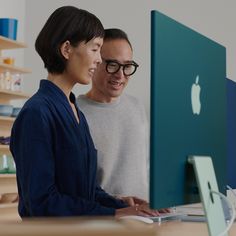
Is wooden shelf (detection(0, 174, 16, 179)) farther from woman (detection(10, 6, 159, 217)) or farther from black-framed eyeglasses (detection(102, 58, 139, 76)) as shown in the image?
woman (detection(10, 6, 159, 217))

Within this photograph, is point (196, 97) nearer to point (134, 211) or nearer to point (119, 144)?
point (134, 211)

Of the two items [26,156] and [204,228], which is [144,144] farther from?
[26,156]

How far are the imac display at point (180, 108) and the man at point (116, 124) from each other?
576 mm

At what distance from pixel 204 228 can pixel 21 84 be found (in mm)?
3317

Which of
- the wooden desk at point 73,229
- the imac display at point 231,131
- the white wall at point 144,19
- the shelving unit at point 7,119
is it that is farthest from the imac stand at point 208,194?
the shelving unit at point 7,119

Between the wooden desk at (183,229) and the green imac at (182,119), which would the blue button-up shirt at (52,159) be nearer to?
the wooden desk at (183,229)

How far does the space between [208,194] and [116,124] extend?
2.92 ft

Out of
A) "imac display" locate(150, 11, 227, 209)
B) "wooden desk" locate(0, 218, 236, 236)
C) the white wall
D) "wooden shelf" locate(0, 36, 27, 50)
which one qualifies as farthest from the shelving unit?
"wooden desk" locate(0, 218, 236, 236)

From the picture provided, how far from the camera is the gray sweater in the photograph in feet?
5.71

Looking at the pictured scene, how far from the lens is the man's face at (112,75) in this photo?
71.2 inches

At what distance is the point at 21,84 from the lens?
14.3 ft

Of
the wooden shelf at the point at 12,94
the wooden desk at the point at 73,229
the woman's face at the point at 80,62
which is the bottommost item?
the wooden desk at the point at 73,229

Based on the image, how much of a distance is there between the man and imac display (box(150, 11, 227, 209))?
58 cm

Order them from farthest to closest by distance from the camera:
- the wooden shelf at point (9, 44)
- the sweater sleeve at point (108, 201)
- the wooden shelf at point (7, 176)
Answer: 1. the wooden shelf at point (9, 44)
2. the wooden shelf at point (7, 176)
3. the sweater sleeve at point (108, 201)
